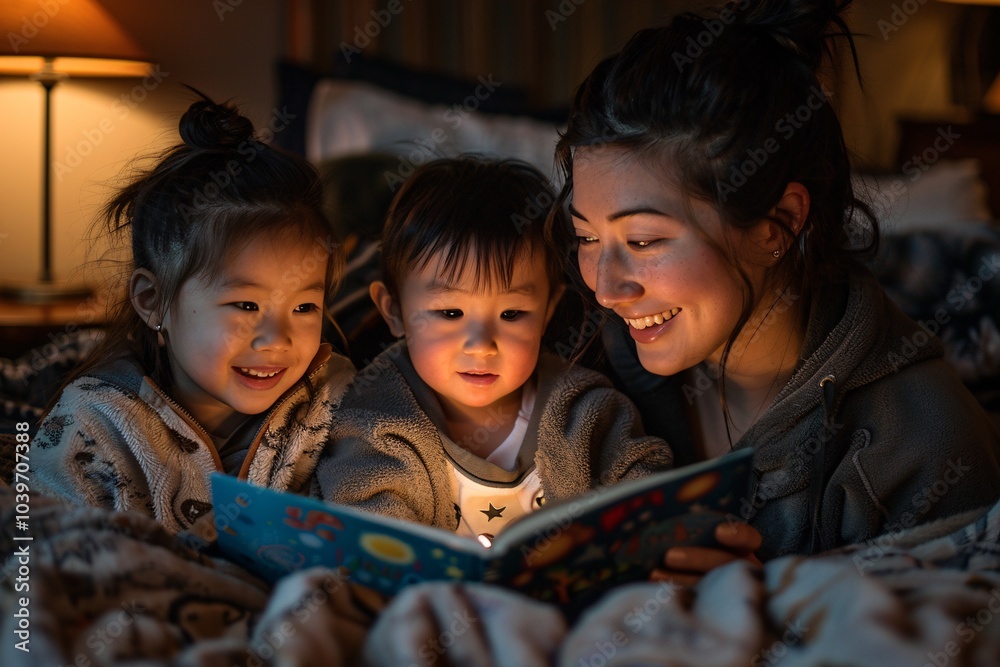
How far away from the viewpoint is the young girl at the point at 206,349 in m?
1.12

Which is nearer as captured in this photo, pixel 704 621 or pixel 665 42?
pixel 704 621

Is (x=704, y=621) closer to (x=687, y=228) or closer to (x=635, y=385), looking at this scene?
(x=687, y=228)

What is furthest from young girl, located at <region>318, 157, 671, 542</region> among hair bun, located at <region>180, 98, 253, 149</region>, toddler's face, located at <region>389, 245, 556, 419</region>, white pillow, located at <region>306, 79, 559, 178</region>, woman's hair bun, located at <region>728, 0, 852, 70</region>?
white pillow, located at <region>306, 79, 559, 178</region>

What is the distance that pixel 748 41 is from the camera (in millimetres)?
1093

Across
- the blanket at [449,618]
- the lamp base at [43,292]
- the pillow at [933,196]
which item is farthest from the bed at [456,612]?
the lamp base at [43,292]

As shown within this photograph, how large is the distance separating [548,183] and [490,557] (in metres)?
0.76

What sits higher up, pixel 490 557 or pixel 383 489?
pixel 490 557

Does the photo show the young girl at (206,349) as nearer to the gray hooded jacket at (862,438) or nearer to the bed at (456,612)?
the bed at (456,612)

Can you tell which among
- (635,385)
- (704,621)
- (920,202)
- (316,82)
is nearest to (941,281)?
(920,202)

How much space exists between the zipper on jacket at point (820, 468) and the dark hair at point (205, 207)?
0.66 meters

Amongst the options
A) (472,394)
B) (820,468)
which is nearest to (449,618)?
(472,394)

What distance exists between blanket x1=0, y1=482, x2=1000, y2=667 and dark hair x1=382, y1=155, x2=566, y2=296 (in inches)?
20.8

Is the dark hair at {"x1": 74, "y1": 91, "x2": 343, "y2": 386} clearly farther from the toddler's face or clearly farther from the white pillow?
the white pillow

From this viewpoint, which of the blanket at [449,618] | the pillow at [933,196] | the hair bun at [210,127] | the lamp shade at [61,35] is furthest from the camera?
the pillow at [933,196]
